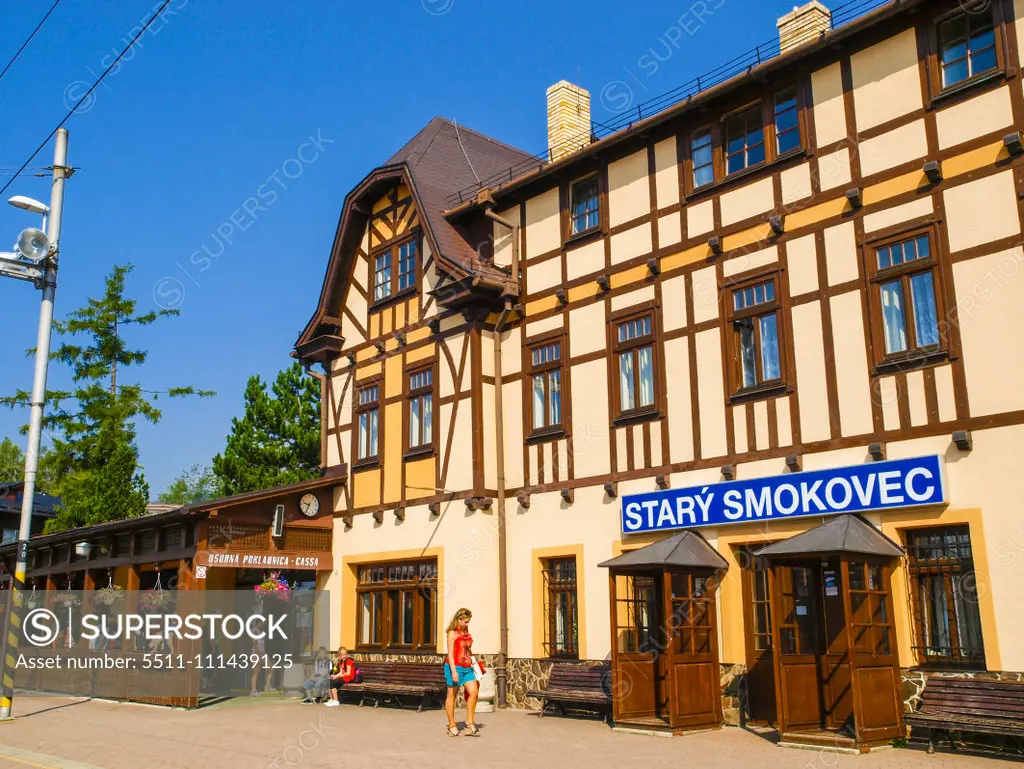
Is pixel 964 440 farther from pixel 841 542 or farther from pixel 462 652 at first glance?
pixel 462 652

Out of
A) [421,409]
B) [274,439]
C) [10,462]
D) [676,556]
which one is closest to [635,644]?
[676,556]

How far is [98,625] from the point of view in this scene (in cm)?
2280

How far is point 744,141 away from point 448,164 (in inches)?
315

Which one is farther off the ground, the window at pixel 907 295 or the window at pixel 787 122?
the window at pixel 787 122

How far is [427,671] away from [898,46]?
39.9 feet

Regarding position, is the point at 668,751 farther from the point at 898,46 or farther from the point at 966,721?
the point at 898,46

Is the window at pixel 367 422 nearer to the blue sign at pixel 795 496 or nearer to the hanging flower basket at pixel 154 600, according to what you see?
the hanging flower basket at pixel 154 600

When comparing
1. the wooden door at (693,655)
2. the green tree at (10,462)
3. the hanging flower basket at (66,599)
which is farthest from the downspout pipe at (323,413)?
the green tree at (10,462)

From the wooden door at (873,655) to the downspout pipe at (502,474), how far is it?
256 inches

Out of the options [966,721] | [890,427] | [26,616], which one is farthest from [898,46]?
[26,616]

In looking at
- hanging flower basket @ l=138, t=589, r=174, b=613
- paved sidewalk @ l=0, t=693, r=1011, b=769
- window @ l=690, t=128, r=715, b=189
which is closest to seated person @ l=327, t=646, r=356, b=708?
paved sidewalk @ l=0, t=693, r=1011, b=769

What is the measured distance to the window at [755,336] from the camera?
1377 cm

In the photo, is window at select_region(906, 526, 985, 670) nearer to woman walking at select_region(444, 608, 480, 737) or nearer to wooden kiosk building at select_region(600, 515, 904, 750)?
wooden kiosk building at select_region(600, 515, 904, 750)

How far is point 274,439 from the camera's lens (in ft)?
109
